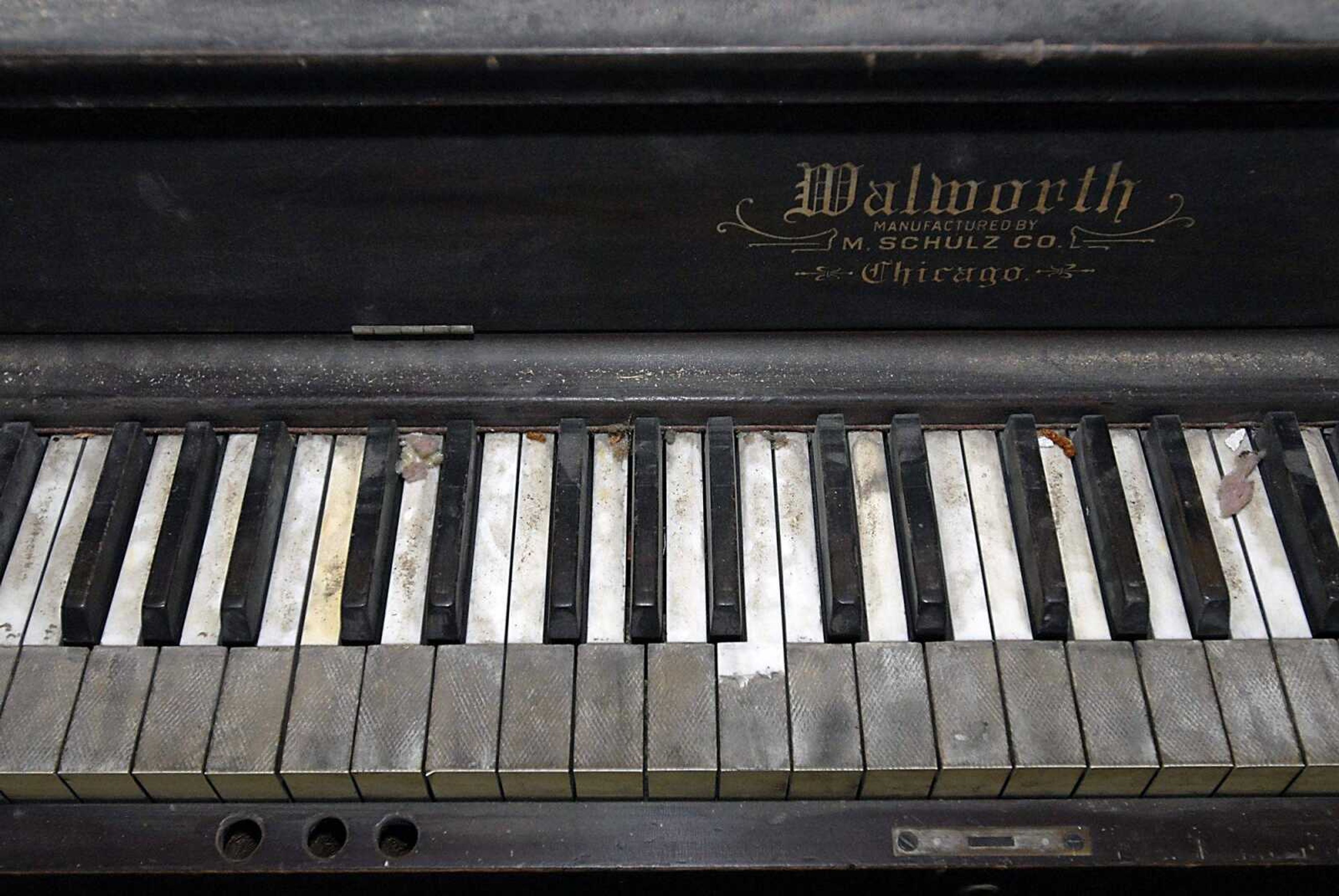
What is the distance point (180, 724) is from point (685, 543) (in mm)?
861

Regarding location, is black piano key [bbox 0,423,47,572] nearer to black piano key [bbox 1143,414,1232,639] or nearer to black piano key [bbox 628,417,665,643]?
black piano key [bbox 628,417,665,643]

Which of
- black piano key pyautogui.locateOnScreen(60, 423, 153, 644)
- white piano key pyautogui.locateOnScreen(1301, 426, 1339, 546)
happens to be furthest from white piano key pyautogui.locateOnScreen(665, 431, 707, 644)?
white piano key pyautogui.locateOnScreen(1301, 426, 1339, 546)

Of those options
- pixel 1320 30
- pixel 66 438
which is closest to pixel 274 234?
pixel 66 438

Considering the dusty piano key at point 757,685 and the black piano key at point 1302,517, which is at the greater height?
the black piano key at point 1302,517

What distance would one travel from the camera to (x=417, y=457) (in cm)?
216

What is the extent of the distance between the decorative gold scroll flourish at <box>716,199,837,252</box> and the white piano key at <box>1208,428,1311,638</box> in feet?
2.72

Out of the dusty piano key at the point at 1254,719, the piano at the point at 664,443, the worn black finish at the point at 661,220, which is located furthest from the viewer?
the dusty piano key at the point at 1254,719

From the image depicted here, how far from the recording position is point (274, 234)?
192cm

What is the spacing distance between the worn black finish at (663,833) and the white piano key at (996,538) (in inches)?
11.7

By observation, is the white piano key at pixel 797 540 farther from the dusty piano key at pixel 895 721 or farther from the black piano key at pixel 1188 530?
the black piano key at pixel 1188 530

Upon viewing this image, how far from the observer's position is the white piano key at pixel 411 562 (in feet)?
6.46

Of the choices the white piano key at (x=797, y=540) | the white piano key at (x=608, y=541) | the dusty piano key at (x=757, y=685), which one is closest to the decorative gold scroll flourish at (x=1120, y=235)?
the white piano key at (x=797, y=540)

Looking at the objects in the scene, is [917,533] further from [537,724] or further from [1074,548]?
[537,724]

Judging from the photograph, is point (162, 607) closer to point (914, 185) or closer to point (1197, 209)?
point (914, 185)
